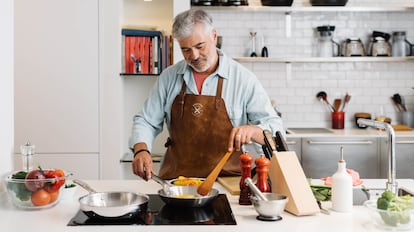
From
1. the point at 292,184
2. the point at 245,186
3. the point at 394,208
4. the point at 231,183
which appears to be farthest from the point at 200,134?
the point at 394,208

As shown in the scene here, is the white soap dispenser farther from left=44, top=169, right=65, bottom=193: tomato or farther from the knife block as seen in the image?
left=44, top=169, right=65, bottom=193: tomato

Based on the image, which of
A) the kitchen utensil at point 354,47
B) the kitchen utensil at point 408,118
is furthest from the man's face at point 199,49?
the kitchen utensil at point 408,118

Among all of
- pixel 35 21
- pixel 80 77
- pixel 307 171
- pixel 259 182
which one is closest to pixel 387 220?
pixel 259 182

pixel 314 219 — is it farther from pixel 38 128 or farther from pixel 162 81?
pixel 38 128

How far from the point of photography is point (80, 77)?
4.90 metres

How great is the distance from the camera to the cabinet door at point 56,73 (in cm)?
487

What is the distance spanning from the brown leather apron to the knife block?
0.90 m

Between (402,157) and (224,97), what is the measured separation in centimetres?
241

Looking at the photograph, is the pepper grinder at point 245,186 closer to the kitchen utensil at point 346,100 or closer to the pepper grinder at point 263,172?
the pepper grinder at point 263,172

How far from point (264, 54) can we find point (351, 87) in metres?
0.97

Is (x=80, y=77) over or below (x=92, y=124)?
over

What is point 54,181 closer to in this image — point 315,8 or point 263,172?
point 263,172

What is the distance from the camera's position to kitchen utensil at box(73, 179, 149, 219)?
219 centimetres

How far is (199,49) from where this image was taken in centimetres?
328
